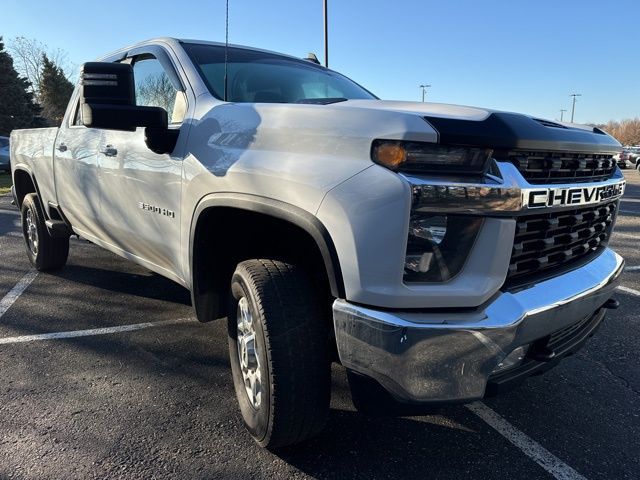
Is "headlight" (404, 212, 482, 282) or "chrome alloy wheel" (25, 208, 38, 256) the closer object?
"headlight" (404, 212, 482, 282)

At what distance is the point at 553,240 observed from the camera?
2.11 meters

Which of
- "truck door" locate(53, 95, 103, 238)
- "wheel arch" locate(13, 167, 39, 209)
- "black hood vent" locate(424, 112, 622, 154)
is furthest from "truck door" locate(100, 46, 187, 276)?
"wheel arch" locate(13, 167, 39, 209)

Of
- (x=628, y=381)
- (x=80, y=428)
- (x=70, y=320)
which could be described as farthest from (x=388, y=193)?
(x=70, y=320)

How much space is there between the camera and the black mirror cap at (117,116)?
238 centimetres

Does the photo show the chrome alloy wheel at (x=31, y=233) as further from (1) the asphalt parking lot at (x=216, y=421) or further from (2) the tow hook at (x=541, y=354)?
(2) the tow hook at (x=541, y=354)

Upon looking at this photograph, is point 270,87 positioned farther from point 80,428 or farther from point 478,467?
point 478,467

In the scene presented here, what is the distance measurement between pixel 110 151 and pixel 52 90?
189 ft

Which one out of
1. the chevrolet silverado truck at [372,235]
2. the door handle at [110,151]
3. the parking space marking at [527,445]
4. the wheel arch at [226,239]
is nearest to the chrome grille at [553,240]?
the chevrolet silverado truck at [372,235]

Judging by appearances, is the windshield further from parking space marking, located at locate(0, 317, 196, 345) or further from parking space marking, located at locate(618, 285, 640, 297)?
parking space marking, located at locate(618, 285, 640, 297)

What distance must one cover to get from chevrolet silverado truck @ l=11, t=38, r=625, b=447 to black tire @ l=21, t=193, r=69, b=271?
272 centimetres

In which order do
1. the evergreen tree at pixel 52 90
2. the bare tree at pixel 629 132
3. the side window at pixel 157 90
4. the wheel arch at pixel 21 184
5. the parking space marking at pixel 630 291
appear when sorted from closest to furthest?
the side window at pixel 157 90, the parking space marking at pixel 630 291, the wheel arch at pixel 21 184, the evergreen tree at pixel 52 90, the bare tree at pixel 629 132

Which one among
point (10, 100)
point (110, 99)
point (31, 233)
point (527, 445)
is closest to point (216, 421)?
point (527, 445)

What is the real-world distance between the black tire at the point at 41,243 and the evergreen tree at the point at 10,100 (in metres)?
38.9

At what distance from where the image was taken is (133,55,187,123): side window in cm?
296
